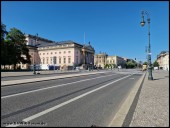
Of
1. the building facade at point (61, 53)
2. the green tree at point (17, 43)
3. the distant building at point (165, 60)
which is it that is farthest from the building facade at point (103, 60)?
the green tree at point (17, 43)

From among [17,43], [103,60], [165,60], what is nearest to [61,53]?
[103,60]

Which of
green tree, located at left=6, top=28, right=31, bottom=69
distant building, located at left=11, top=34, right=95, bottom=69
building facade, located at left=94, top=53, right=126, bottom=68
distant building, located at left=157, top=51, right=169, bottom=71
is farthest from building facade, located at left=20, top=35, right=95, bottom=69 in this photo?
green tree, located at left=6, top=28, right=31, bottom=69

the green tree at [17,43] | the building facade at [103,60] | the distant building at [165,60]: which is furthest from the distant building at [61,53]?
the green tree at [17,43]

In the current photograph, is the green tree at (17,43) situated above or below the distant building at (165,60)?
above

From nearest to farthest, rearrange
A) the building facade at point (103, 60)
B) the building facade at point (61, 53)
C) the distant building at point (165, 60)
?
the distant building at point (165, 60) < the building facade at point (61, 53) < the building facade at point (103, 60)

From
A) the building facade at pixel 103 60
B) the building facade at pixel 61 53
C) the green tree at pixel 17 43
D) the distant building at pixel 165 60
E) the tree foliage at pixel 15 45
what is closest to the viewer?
the distant building at pixel 165 60

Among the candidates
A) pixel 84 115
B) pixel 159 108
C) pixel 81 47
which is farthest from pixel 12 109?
pixel 81 47

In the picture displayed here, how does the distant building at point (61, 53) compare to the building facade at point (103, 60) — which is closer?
the distant building at point (61, 53)

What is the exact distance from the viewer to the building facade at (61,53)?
13912 cm

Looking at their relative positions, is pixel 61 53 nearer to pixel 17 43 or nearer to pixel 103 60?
pixel 103 60

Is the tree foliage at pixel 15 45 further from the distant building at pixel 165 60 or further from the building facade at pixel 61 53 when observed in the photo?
the distant building at pixel 165 60

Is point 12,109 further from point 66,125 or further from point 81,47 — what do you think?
point 81,47

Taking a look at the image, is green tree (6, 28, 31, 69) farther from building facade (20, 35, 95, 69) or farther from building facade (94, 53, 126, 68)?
building facade (94, 53, 126, 68)

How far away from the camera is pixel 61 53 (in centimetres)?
14288
